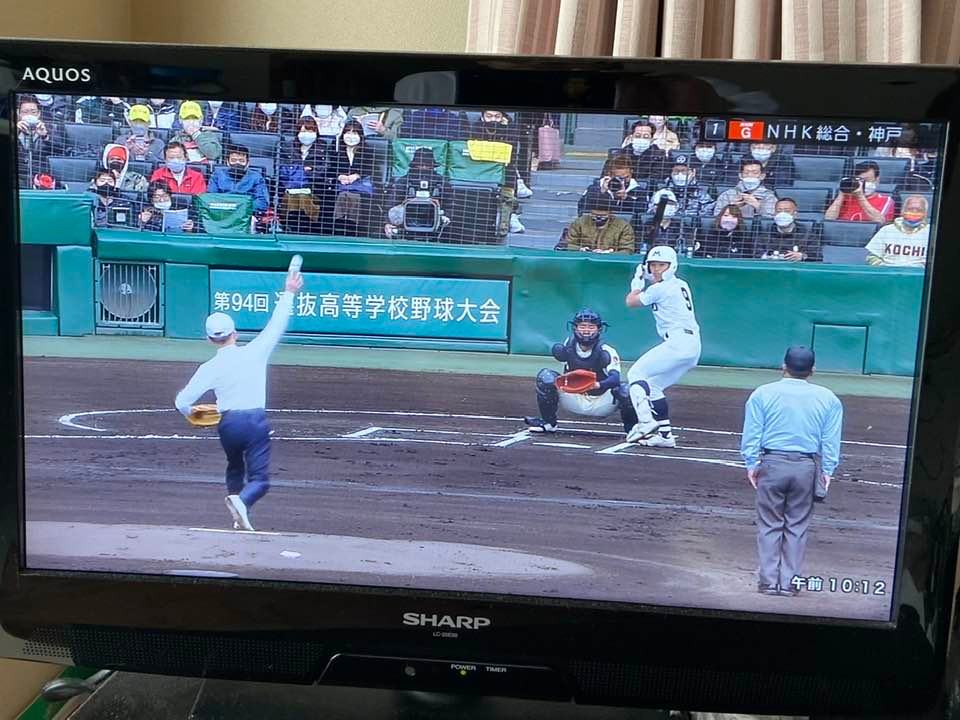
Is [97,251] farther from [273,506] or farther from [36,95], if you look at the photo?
[273,506]

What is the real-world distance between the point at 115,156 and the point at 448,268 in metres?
0.29

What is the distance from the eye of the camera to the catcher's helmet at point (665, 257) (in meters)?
0.70

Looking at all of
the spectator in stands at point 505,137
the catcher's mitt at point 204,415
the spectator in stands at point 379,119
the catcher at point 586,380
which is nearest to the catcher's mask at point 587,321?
the catcher at point 586,380

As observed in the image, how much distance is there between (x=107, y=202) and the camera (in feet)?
2.38

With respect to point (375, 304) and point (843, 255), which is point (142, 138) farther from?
point (843, 255)

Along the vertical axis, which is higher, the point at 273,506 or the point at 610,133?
the point at 610,133

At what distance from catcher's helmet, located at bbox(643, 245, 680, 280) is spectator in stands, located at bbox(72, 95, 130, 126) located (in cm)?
44

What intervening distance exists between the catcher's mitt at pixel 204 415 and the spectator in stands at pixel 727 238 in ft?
1.38

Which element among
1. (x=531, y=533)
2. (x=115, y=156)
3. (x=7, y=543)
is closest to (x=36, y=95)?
(x=115, y=156)

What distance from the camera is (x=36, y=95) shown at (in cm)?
A: 71

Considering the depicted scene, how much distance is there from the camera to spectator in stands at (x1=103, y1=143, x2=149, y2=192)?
28.1 inches

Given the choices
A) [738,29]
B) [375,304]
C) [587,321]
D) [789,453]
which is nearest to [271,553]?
[375,304]

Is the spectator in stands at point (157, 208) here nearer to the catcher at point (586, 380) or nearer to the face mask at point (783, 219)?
the catcher at point (586, 380)

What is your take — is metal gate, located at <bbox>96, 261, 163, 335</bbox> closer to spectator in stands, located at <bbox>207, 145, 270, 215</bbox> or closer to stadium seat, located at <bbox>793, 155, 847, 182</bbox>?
spectator in stands, located at <bbox>207, 145, 270, 215</bbox>
